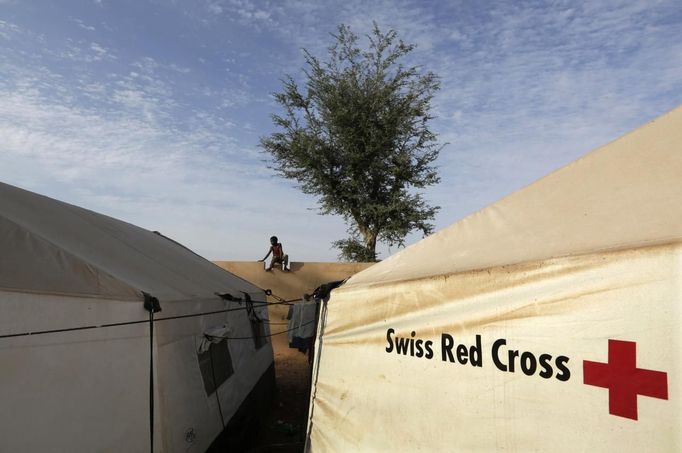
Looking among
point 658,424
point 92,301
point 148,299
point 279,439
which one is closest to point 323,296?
point 148,299

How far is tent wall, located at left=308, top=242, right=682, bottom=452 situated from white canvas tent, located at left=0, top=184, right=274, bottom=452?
4.89 feet

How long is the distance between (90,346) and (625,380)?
3584 millimetres

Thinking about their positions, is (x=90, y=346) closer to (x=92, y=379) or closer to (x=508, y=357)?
(x=92, y=379)

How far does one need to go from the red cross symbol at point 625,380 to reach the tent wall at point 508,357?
25mm

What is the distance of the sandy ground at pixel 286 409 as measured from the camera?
659cm

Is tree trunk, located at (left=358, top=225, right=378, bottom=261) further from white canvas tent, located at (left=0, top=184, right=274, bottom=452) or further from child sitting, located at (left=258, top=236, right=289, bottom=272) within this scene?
white canvas tent, located at (left=0, top=184, right=274, bottom=452)

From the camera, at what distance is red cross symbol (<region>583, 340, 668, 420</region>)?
89.6 inches

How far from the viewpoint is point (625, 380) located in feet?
7.73

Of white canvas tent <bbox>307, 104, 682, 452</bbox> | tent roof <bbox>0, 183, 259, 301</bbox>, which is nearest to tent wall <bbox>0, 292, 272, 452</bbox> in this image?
tent roof <bbox>0, 183, 259, 301</bbox>

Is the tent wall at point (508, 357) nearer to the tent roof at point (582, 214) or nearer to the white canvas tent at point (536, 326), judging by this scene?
the white canvas tent at point (536, 326)

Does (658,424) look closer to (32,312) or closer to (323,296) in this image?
(323,296)

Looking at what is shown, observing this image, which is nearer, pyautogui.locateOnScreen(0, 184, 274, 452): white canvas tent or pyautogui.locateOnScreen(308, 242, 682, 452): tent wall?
pyautogui.locateOnScreen(308, 242, 682, 452): tent wall

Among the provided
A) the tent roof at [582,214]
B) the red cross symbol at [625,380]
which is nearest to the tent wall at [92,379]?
the tent roof at [582,214]

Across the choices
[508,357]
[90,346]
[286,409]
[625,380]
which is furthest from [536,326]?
[286,409]
